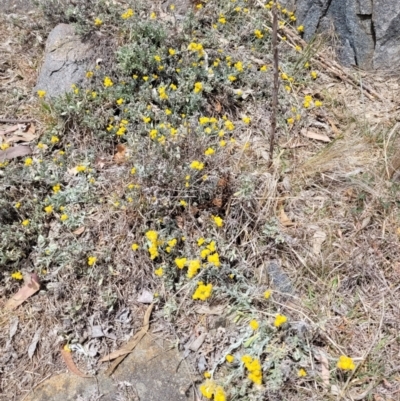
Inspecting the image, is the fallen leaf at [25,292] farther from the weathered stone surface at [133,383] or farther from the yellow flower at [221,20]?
the yellow flower at [221,20]

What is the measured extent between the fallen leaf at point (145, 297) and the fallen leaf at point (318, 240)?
120cm

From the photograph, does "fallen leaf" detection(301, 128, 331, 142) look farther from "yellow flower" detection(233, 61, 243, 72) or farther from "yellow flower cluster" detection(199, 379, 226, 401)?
"yellow flower cluster" detection(199, 379, 226, 401)

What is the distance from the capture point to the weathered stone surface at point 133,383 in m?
2.73

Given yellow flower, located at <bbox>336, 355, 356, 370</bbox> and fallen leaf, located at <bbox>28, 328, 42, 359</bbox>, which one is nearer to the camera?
yellow flower, located at <bbox>336, 355, 356, 370</bbox>

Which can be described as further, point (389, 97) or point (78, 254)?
point (389, 97)

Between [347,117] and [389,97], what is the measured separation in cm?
59

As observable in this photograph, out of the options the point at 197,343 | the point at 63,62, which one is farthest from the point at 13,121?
the point at 197,343

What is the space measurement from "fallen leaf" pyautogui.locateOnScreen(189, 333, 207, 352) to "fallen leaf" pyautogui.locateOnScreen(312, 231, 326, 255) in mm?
983

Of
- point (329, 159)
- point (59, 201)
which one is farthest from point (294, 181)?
point (59, 201)

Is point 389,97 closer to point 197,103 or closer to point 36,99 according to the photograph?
point 197,103

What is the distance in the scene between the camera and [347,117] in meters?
4.09

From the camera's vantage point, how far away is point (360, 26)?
4363 millimetres

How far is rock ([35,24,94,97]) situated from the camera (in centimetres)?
414

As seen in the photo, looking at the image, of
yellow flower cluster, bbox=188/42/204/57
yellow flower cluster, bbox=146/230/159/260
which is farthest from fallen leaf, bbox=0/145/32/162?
yellow flower cluster, bbox=188/42/204/57
